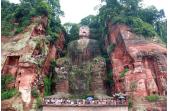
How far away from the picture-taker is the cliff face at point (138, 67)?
24.3 m

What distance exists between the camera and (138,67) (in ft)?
82.4

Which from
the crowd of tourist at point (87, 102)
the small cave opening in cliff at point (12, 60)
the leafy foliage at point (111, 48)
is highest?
the leafy foliage at point (111, 48)

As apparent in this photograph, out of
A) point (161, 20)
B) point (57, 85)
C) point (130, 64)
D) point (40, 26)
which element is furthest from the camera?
point (161, 20)

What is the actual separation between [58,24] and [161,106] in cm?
1634

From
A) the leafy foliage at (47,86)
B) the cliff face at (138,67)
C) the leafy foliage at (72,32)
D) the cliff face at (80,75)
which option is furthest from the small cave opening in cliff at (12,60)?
the leafy foliage at (72,32)

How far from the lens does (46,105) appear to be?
905 inches

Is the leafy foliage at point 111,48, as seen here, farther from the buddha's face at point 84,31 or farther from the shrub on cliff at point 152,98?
the shrub on cliff at point 152,98

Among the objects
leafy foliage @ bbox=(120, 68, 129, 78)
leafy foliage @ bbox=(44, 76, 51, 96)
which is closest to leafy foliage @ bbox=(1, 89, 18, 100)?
leafy foliage @ bbox=(44, 76, 51, 96)

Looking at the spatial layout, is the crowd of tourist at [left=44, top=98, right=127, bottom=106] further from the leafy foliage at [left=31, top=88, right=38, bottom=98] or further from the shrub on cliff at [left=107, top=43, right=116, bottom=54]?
the shrub on cliff at [left=107, top=43, right=116, bottom=54]

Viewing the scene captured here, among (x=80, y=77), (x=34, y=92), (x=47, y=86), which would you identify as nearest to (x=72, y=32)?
(x=80, y=77)

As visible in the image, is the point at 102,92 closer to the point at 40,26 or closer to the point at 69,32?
the point at 40,26

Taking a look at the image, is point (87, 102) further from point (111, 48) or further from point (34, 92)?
point (111, 48)

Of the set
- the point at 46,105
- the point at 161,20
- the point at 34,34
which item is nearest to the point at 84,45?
the point at 34,34

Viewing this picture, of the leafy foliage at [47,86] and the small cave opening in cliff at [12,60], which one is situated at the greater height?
the small cave opening in cliff at [12,60]
